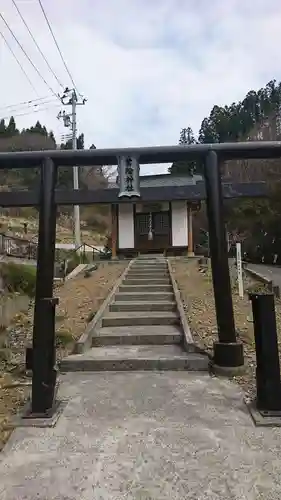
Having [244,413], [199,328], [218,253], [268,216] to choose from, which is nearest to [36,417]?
[244,413]

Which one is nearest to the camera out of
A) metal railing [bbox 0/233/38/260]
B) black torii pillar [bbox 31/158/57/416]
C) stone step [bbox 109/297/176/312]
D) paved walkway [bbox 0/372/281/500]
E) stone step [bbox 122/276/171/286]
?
paved walkway [bbox 0/372/281/500]

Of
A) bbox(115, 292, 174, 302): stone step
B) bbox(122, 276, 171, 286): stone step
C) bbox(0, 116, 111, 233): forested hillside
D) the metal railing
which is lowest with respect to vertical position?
bbox(115, 292, 174, 302): stone step

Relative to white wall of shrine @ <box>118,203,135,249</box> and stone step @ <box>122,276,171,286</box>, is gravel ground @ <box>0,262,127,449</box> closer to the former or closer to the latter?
stone step @ <box>122,276,171,286</box>

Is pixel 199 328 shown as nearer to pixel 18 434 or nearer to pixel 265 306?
pixel 265 306

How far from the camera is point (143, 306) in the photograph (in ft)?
27.0

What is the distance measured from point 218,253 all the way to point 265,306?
1.26 meters

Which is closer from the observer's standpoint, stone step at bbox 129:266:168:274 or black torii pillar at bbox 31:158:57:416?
black torii pillar at bbox 31:158:57:416

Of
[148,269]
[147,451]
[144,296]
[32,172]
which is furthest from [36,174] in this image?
[147,451]

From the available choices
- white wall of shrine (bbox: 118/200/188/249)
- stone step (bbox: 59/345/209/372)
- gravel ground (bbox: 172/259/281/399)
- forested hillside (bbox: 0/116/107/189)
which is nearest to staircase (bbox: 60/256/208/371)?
stone step (bbox: 59/345/209/372)

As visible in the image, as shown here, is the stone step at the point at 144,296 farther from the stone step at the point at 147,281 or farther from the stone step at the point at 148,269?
the stone step at the point at 148,269

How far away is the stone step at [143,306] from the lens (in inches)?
320

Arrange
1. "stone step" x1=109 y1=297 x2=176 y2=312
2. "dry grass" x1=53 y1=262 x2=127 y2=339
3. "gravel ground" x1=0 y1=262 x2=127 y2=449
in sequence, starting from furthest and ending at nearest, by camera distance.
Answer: "stone step" x1=109 y1=297 x2=176 y2=312
"dry grass" x1=53 y1=262 x2=127 y2=339
"gravel ground" x1=0 y1=262 x2=127 y2=449

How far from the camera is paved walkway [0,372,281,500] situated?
273cm

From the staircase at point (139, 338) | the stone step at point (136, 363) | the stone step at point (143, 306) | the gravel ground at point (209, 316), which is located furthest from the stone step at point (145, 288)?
the stone step at point (136, 363)
